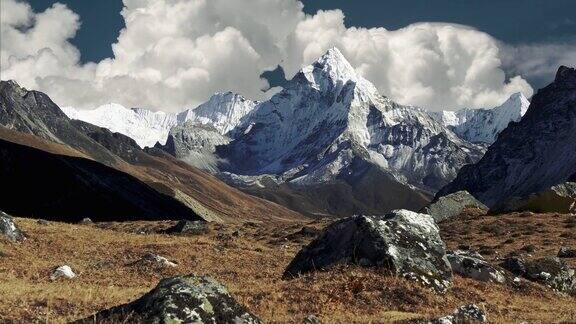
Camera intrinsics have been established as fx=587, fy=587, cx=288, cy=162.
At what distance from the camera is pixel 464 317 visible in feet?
52.1

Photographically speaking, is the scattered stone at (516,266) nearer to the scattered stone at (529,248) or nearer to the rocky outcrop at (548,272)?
the rocky outcrop at (548,272)

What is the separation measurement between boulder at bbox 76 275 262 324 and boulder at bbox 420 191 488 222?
6416cm

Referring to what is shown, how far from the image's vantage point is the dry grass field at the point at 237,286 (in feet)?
59.4

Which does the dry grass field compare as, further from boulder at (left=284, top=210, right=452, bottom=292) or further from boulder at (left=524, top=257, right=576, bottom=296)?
boulder at (left=524, top=257, right=576, bottom=296)

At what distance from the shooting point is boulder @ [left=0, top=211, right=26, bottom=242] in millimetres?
35781

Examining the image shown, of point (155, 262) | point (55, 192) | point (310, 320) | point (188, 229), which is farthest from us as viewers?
point (55, 192)

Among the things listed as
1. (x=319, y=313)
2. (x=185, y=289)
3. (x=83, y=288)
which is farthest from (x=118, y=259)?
(x=185, y=289)

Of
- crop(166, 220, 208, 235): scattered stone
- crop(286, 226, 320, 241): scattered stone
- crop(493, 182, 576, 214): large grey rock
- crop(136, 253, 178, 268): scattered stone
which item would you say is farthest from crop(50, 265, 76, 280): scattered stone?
crop(493, 182, 576, 214): large grey rock

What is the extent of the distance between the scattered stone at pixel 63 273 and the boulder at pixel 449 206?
55857 mm

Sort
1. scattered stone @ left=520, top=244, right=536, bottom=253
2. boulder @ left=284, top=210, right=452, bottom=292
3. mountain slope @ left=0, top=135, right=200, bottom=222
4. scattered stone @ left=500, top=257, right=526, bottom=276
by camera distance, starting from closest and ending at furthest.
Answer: boulder @ left=284, top=210, right=452, bottom=292 < scattered stone @ left=500, top=257, right=526, bottom=276 < scattered stone @ left=520, top=244, right=536, bottom=253 < mountain slope @ left=0, top=135, right=200, bottom=222

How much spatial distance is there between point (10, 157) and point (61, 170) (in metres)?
16.4

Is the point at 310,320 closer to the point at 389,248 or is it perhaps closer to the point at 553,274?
the point at 389,248

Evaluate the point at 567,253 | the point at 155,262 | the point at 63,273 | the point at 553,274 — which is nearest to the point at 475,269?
the point at 553,274

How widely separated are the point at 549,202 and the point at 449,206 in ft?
43.5
